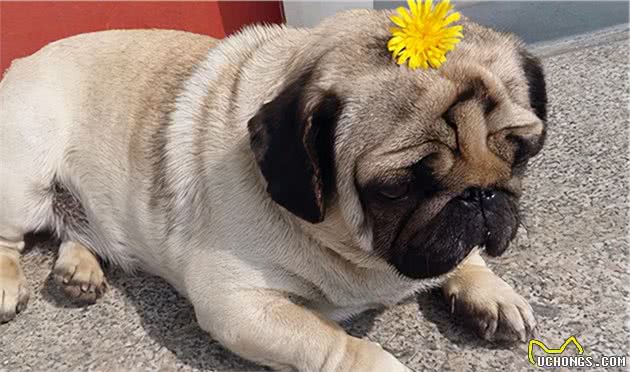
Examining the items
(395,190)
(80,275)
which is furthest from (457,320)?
(80,275)

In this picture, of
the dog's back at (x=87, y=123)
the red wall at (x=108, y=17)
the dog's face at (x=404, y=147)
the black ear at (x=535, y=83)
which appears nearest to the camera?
the dog's face at (x=404, y=147)

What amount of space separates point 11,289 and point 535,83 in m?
1.86

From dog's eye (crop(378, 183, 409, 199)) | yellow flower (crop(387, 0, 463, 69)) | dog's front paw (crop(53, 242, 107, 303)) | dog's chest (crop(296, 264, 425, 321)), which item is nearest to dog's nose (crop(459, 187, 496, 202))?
dog's eye (crop(378, 183, 409, 199))

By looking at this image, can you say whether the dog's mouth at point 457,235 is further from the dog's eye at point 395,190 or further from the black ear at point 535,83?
the black ear at point 535,83

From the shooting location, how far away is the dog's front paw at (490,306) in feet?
7.32

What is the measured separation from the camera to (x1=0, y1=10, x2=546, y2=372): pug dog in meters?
1.88

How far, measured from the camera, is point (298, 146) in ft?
6.12

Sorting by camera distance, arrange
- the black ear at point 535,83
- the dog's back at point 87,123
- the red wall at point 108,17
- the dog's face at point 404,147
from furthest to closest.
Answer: the red wall at point 108,17 → the dog's back at point 87,123 → the black ear at point 535,83 → the dog's face at point 404,147

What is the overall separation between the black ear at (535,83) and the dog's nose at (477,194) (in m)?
0.35

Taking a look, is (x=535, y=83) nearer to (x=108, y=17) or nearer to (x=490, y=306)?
(x=490, y=306)

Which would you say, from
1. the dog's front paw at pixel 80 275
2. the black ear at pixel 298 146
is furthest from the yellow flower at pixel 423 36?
the dog's front paw at pixel 80 275

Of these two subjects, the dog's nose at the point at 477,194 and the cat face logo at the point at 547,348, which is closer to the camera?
the dog's nose at the point at 477,194

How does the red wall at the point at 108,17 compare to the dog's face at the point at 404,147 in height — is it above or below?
below

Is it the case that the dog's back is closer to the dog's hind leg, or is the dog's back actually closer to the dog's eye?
the dog's hind leg
